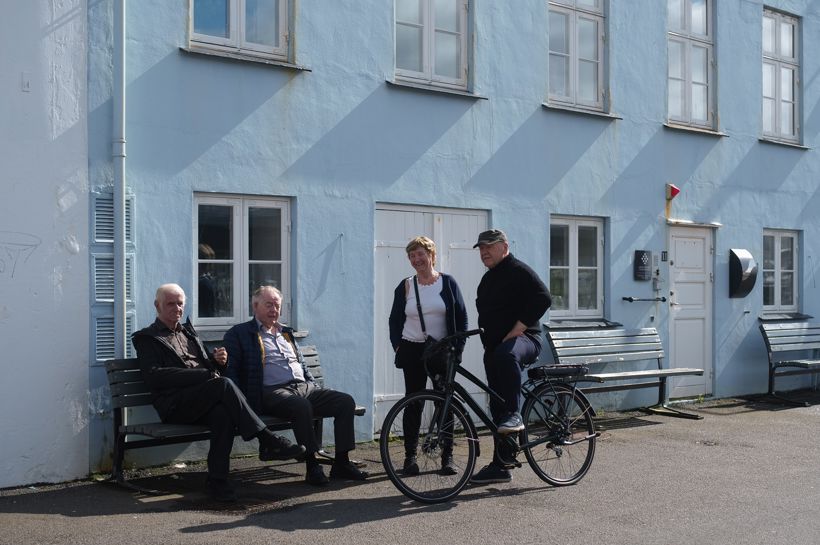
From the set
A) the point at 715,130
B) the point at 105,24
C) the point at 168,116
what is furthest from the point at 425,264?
the point at 715,130

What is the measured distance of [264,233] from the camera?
29.5 ft

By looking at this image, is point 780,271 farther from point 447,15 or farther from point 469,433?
point 469,433

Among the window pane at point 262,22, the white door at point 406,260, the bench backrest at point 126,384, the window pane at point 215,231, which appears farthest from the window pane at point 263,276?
the window pane at point 262,22

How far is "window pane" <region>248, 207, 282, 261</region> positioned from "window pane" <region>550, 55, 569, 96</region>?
3.90m

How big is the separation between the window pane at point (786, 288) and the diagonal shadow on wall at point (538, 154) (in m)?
4.34

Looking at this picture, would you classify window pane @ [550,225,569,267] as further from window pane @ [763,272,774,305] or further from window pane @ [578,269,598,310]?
window pane @ [763,272,774,305]

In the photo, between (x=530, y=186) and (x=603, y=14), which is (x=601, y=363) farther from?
(x=603, y=14)

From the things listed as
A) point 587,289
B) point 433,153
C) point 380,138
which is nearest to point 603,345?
point 587,289

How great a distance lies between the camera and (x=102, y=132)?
7.85 m

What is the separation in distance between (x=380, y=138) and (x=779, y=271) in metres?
7.17

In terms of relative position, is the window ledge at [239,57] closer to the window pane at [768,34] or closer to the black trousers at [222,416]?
the black trousers at [222,416]

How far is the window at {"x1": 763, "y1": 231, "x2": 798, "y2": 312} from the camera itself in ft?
46.0

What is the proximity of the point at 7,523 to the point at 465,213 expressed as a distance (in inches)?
216

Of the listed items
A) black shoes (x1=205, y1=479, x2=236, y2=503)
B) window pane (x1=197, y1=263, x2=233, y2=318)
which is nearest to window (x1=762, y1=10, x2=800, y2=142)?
window pane (x1=197, y1=263, x2=233, y2=318)
